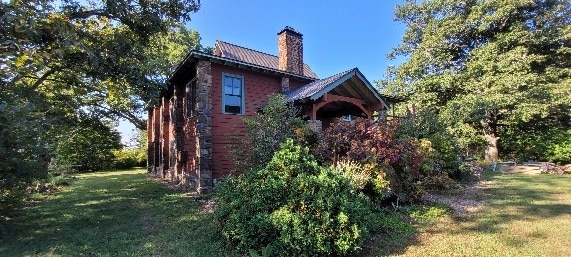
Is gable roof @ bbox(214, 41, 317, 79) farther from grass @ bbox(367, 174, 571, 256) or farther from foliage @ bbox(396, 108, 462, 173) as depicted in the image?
grass @ bbox(367, 174, 571, 256)

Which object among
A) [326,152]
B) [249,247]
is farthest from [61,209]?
[326,152]

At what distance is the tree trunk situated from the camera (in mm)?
16797

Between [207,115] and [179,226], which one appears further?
[207,115]

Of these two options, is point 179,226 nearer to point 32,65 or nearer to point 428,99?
point 32,65

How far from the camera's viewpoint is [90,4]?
9797 mm

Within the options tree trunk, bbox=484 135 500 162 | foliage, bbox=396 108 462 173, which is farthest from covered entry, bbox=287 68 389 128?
tree trunk, bbox=484 135 500 162

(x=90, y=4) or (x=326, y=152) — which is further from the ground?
(x=90, y=4)

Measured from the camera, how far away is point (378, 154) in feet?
19.9

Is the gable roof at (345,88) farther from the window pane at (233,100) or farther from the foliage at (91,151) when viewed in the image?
the foliage at (91,151)

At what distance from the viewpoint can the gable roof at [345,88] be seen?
30.8 ft

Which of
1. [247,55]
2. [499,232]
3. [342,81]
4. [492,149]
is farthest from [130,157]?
[492,149]

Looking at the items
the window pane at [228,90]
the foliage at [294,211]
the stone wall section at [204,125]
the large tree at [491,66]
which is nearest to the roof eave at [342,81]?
the window pane at [228,90]

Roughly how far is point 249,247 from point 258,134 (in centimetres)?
321

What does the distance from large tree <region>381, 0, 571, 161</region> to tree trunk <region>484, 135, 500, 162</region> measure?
0.05 m
